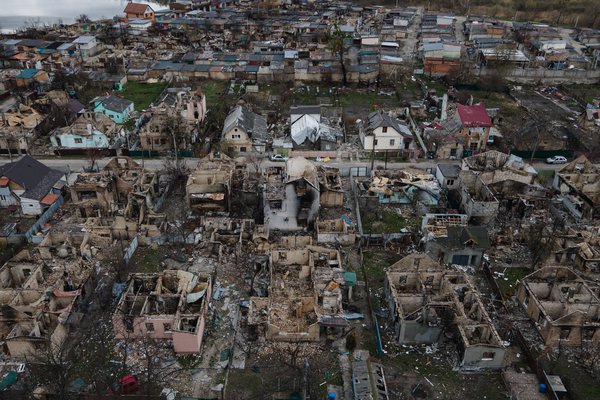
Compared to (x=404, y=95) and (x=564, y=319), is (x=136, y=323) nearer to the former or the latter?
(x=564, y=319)

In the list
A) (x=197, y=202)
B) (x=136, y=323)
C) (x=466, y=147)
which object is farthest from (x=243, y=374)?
(x=466, y=147)

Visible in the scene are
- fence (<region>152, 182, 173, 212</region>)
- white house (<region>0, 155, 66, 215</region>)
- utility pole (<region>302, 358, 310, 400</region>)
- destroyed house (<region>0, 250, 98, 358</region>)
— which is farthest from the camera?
fence (<region>152, 182, 173, 212</region>)

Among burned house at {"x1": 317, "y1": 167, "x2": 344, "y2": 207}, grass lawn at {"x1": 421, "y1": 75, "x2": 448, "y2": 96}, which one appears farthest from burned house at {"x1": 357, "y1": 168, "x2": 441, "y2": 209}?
grass lawn at {"x1": 421, "y1": 75, "x2": 448, "y2": 96}

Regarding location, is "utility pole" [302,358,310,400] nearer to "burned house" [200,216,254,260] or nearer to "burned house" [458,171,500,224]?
"burned house" [200,216,254,260]

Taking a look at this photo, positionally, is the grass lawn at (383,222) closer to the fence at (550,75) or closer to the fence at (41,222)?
the fence at (41,222)

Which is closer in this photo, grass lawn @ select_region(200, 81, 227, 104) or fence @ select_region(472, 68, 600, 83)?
grass lawn @ select_region(200, 81, 227, 104)

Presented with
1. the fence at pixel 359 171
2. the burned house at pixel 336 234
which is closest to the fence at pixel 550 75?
the fence at pixel 359 171
